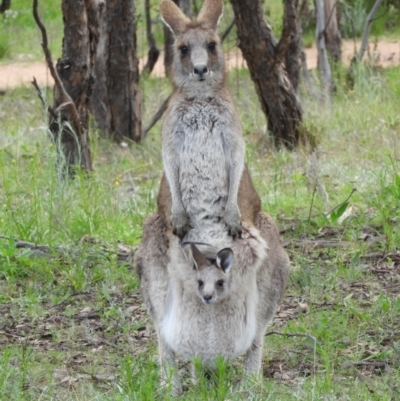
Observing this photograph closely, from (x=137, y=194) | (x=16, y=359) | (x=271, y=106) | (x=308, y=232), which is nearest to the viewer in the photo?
(x=16, y=359)

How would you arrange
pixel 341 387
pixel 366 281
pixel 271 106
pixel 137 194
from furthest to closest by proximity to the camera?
pixel 271 106 → pixel 137 194 → pixel 366 281 → pixel 341 387

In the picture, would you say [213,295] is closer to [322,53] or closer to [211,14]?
[211,14]

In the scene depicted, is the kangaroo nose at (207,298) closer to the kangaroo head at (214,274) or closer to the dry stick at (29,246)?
the kangaroo head at (214,274)

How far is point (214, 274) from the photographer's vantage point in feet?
14.3

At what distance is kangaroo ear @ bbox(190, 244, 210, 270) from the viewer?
4.43 m

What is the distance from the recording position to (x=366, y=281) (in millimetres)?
5922

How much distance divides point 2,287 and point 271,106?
14.4ft

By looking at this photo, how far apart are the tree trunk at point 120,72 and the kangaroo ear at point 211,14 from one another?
4903 millimetres

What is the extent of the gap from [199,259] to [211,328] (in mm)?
340

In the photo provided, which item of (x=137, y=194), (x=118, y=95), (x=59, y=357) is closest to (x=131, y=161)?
(x=118, y=95)

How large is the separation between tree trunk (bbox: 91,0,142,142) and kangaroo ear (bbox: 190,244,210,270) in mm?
5902

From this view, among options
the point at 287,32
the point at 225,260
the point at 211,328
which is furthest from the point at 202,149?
the point at 287,32

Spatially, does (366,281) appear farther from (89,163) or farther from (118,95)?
(118,95)

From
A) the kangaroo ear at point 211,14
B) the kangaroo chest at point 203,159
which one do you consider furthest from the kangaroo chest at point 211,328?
the kangaroo ear at point 211,14
